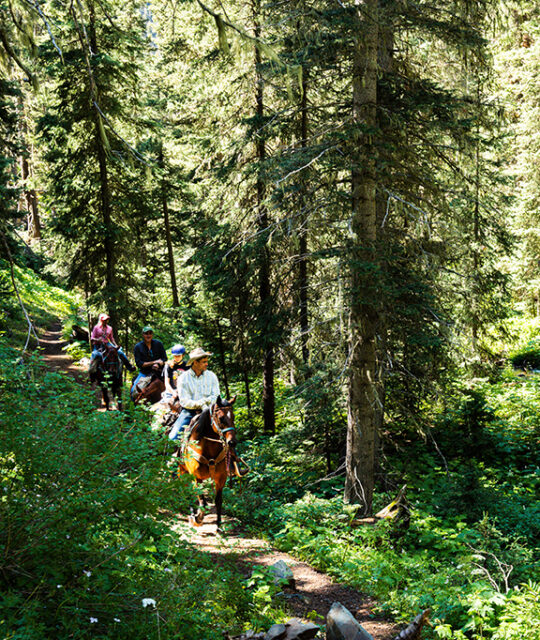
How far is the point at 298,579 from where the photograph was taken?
24.5ft

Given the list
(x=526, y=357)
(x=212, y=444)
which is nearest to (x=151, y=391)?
(x=212, y=444)

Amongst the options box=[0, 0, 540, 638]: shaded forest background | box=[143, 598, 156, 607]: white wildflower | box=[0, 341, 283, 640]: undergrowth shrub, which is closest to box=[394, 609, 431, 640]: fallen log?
box=[0, 0, 540, 638]: shaded forest background

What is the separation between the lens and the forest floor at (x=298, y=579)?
6195mm

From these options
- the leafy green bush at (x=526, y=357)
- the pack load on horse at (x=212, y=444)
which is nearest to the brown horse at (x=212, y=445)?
the pack load on horse at (x=212, y=444)

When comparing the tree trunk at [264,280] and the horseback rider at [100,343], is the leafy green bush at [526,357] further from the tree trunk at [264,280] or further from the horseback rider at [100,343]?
the horseback rider at [100,343]

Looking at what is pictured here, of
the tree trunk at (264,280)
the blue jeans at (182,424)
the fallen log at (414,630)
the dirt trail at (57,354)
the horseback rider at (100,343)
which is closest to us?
the fallen log at (414,630)

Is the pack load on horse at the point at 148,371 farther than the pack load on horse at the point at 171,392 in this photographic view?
Yes

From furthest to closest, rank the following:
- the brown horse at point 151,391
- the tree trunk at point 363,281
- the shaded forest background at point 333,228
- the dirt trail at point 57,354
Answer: the dirt trail at point 57,354 → the brown horse at point 151,391 → the tree trunk at point 363,281 → the shaded forest background at point 333,228

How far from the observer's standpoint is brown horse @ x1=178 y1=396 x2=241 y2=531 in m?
8.59

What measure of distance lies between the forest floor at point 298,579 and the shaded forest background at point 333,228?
33cm

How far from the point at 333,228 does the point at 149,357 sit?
6.02 metres

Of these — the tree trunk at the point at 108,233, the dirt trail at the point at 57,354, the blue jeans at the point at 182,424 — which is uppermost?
the tree trunk at the point at 108,233

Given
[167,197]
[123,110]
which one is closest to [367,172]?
[123,110]

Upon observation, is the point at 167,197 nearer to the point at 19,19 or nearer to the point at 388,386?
the point at 388,386
